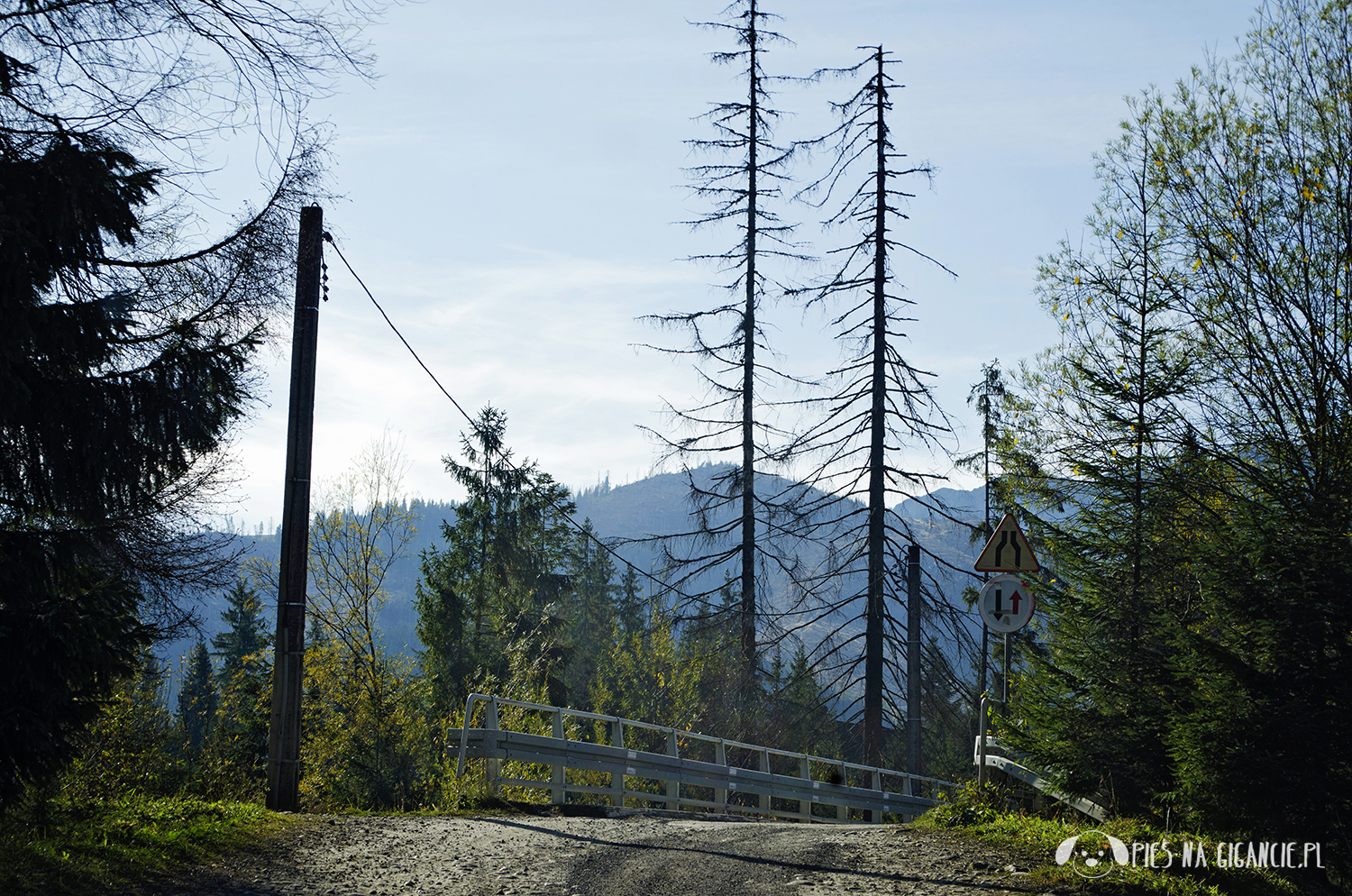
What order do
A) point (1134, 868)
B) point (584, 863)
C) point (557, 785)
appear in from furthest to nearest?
point (557, 785), point (584, 863), point (1134, 868)

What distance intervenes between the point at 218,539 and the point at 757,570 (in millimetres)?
19435

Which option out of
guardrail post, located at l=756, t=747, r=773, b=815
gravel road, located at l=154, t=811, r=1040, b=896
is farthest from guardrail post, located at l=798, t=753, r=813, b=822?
gravel road, located at l=154, t=811, r=1040, b=896

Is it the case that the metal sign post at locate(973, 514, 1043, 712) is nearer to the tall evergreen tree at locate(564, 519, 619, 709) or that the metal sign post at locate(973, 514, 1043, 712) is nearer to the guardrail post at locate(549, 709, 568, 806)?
the guardrail post at locate(549, 709, 568, 806)

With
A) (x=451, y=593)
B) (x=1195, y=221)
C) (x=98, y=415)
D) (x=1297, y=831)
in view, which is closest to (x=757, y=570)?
(x=451, y=593)

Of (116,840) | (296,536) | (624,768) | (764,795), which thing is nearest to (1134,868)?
(624,768)

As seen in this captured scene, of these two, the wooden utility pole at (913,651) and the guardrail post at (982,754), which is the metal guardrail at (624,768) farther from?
the guardrail post at (982,754)

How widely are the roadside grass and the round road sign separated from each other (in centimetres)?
205

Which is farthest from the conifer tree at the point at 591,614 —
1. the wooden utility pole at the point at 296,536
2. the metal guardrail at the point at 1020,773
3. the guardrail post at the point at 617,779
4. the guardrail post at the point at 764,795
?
A: the wooden utility pole at the point at 296,536

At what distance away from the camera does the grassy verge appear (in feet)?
21.3

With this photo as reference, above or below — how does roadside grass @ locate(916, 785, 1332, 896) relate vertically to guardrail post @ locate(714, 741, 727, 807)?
above

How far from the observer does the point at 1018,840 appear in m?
9.25

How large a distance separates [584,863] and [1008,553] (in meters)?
5.67

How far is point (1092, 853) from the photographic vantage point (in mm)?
8227

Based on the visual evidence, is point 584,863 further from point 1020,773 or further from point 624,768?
point 1020,773
